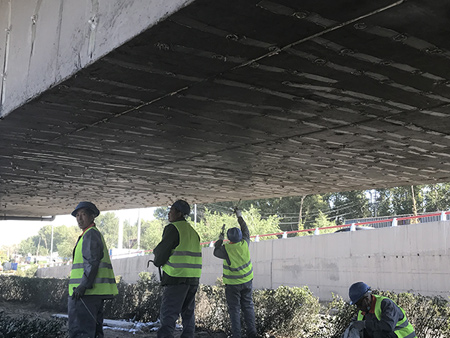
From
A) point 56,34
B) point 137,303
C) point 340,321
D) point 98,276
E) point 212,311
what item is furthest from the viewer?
point 137,303

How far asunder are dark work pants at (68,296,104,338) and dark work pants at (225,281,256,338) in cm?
280

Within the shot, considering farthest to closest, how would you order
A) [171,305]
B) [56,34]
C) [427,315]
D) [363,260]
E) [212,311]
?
1. [363,260]
2. [212,311]
3. [427,315]
4. [171,305]
5. [56,34]

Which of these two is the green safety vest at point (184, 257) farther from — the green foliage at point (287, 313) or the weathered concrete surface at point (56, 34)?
the green foliage at point (287, 313)

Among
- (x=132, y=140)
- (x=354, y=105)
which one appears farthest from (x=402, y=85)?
(x=132, y=140)

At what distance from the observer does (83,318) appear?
5816 mm

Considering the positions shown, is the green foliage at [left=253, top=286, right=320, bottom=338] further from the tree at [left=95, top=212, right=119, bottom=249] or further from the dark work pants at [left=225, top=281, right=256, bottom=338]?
the tree at [left=95, top=212, right=119, bottom=249]

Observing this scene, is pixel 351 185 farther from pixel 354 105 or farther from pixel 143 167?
pixel 354 105

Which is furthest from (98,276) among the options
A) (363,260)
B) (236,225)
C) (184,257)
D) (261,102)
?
(236,225)

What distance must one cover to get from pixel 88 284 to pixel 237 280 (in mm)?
3136

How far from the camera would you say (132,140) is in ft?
21.0

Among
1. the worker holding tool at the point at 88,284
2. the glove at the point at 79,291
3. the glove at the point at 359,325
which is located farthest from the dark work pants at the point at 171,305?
the glove at the point at 359,325

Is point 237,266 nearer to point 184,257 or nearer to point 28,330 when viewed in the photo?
point 184,257

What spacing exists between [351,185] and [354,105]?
209 inches

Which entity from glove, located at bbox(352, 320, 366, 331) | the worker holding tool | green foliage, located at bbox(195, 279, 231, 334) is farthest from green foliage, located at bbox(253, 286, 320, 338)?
glove, located at bbox(352, 320, 366, 331)
